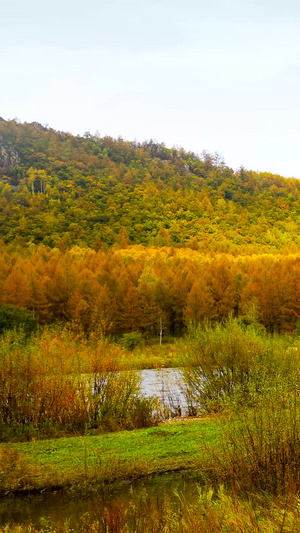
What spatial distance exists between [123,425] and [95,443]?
116 inches

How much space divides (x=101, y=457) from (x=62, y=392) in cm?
405

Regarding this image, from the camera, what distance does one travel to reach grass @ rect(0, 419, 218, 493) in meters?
14.9

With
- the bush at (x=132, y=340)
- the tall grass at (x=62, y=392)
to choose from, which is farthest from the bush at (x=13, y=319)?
the tall grass at (x=62, y=392)

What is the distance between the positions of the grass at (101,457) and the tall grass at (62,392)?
3.81ft

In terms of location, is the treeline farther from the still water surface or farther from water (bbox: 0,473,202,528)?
water (bbox: 0,473,202,528)

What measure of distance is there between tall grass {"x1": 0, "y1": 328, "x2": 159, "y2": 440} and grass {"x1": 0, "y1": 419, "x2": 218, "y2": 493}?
45.7 inches

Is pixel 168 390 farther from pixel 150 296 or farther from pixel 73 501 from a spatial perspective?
pixel 150 296

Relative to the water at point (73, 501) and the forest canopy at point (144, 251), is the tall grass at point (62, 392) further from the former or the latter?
the forest canopy at point (144, 251)

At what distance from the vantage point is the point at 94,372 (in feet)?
67.6

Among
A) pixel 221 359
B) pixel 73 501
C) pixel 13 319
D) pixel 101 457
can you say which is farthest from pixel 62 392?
pixel 13 319

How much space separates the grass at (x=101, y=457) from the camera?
14.9 meters

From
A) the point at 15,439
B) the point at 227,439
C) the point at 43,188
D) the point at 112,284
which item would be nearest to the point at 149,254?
the point at 112,284

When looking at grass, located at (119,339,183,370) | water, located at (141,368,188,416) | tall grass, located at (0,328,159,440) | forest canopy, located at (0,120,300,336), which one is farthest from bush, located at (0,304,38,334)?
tall grass, located at (0,328,159,440)

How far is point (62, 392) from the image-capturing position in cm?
1956
